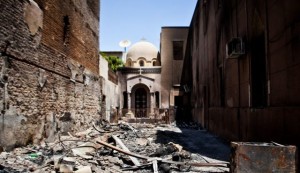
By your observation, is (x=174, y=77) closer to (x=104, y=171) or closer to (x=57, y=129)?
(x=57, y=129)

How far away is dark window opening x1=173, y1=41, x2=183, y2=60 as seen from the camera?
3197 cm

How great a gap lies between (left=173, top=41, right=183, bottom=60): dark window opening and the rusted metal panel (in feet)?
90.0

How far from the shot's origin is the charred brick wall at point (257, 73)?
→ 5.59m

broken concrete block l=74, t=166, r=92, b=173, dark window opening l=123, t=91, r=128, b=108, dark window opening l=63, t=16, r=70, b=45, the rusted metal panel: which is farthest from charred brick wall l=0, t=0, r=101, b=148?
dark window opening l=123, t=91, r=128, b=108

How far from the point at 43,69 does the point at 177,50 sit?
2415 cm

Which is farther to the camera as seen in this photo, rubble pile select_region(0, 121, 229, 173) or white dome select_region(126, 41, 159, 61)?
white dome select_region(126, 41, 159, 61)

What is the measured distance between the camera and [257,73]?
8.26 meters

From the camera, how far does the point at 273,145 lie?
4809 millimetres

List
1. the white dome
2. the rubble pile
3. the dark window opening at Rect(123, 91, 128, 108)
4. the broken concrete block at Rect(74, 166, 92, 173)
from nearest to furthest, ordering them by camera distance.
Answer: the broken concrete block at Rect(74, 166, 92, 173) → the rubble pile → the dark window opening at Rect(123, 91, 128, 108) → the white dome

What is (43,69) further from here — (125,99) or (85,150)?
(125,99)

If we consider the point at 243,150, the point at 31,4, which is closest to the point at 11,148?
the point at 31,4

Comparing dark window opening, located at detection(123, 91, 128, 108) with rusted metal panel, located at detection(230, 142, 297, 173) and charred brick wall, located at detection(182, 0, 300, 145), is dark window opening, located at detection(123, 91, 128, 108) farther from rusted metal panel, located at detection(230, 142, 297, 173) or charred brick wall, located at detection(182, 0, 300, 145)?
rusted metal panel, located at detection(230, 142, 297, 173)

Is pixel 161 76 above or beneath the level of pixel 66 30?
above

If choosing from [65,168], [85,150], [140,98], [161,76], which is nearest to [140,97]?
[140,98]
